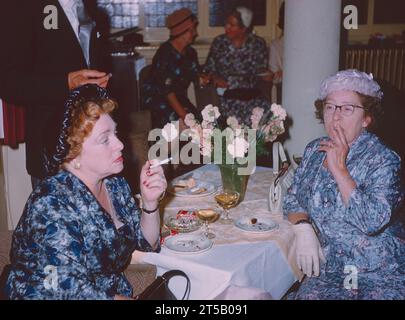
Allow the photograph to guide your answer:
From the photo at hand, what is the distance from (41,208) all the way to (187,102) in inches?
115

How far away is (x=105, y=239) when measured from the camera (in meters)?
1.64

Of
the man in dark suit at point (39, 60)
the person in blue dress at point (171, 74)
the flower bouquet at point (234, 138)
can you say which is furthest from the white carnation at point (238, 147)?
the person in blue dress at point (171, 74)

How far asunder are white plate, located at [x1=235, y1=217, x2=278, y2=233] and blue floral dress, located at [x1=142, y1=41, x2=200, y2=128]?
223cm

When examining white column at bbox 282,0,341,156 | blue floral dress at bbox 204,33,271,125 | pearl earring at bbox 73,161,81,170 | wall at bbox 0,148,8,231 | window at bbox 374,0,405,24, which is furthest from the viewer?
window at bbox 374,0,405,24

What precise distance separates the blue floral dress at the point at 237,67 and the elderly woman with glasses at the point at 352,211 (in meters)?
2.91

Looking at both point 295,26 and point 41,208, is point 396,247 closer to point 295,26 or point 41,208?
point 41,208

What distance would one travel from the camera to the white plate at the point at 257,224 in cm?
197

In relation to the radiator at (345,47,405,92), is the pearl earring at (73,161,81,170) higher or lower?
lower

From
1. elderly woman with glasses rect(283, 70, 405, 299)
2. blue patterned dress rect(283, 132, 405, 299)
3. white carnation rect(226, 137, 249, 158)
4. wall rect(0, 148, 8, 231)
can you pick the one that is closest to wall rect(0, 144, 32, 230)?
wall rect(0, 148, 8, 231)

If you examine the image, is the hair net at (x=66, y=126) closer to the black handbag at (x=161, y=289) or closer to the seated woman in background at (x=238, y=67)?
the black handbag at (x=161, y=289)

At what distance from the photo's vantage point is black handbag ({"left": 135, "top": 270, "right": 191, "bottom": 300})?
5.10 feet

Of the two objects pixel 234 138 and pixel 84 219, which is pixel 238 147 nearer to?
pixel 234 138

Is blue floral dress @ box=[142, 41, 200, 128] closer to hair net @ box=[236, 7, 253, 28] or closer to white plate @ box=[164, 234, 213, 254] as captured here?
hair net @ box=[236, 7, 253, 28]
